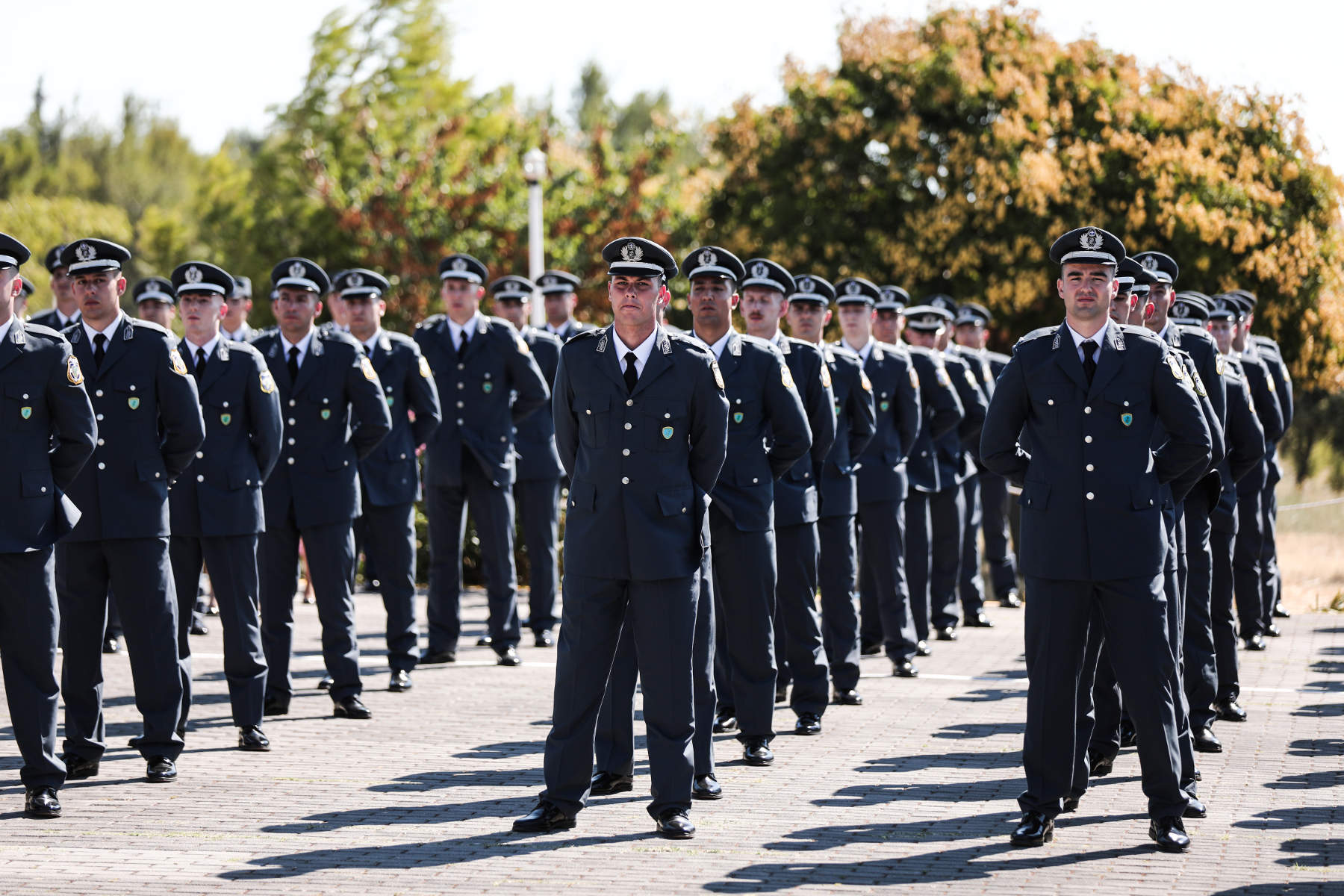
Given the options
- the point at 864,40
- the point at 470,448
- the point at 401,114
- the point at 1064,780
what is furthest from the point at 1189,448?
the point at 401,114

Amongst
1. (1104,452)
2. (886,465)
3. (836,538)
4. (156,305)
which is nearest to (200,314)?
(156,305)

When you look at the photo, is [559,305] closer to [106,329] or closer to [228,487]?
[228,487]

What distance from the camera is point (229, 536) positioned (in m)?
9.08

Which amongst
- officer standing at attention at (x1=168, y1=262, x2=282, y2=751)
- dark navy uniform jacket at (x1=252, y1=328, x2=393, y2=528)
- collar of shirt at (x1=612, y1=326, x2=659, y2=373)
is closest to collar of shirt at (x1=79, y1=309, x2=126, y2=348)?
officer standing at attention at (x1=168, y1=262, x2=282, y2=751)

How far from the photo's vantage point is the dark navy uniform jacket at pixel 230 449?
903 centimetres

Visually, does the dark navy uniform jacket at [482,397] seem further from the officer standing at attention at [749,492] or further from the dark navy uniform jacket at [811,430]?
the officer standing at attention at [749,492]

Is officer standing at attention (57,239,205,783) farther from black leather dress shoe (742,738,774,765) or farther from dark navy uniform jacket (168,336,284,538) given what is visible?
black leather dress shoe (742,738,774,765)

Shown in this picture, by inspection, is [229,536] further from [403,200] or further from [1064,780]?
[403,200]

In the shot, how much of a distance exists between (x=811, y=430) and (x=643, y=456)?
94.0 inches

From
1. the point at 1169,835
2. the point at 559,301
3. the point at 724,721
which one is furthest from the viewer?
the point at 559,301

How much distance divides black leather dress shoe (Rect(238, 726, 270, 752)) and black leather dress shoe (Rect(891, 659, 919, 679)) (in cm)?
455

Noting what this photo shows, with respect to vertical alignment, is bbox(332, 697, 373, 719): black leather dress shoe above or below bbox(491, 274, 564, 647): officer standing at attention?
below

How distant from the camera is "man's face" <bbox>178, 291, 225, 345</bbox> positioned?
30.4ft

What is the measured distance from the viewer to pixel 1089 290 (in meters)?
6.96
